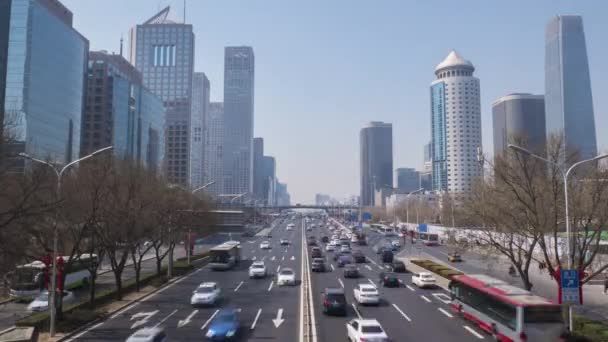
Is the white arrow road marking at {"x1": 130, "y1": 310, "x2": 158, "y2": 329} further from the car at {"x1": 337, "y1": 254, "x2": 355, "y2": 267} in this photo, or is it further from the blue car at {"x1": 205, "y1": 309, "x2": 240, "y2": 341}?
the car at {"x1": 337, "y1": 254, "x2": 355, "y2": 267}

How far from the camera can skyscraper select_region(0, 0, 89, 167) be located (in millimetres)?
104250

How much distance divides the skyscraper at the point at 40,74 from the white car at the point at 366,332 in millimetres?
89786

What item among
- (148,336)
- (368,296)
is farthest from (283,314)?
(148,336)

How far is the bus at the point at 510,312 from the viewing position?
69.3ft

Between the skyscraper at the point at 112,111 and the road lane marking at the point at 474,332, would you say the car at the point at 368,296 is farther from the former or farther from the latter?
the skyscraper at the point at 112,111

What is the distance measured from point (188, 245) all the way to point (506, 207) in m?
39.5

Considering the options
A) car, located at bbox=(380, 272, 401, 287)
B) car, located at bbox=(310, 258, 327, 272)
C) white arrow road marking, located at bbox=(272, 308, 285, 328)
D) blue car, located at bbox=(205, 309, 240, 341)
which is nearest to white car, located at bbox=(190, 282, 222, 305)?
white arrow road marking, located at bbox=(272, 308, 285, 328)

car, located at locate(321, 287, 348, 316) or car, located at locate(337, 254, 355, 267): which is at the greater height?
car, located at locate(321, 287, 348, 316)

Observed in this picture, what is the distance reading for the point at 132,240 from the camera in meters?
36.2

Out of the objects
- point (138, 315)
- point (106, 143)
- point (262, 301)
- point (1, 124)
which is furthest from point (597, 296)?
point (106, 143)

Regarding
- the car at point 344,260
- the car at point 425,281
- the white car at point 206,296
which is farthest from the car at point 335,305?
the car at point 344,260

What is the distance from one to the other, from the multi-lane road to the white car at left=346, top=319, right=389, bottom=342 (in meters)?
1.62

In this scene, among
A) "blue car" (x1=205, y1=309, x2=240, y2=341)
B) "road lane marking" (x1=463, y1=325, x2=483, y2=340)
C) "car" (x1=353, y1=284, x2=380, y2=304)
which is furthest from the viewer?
"car" (x1=353, y1=284, x2=380, y2=304)

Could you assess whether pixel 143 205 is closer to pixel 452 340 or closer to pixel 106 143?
→ pixel 452 340
